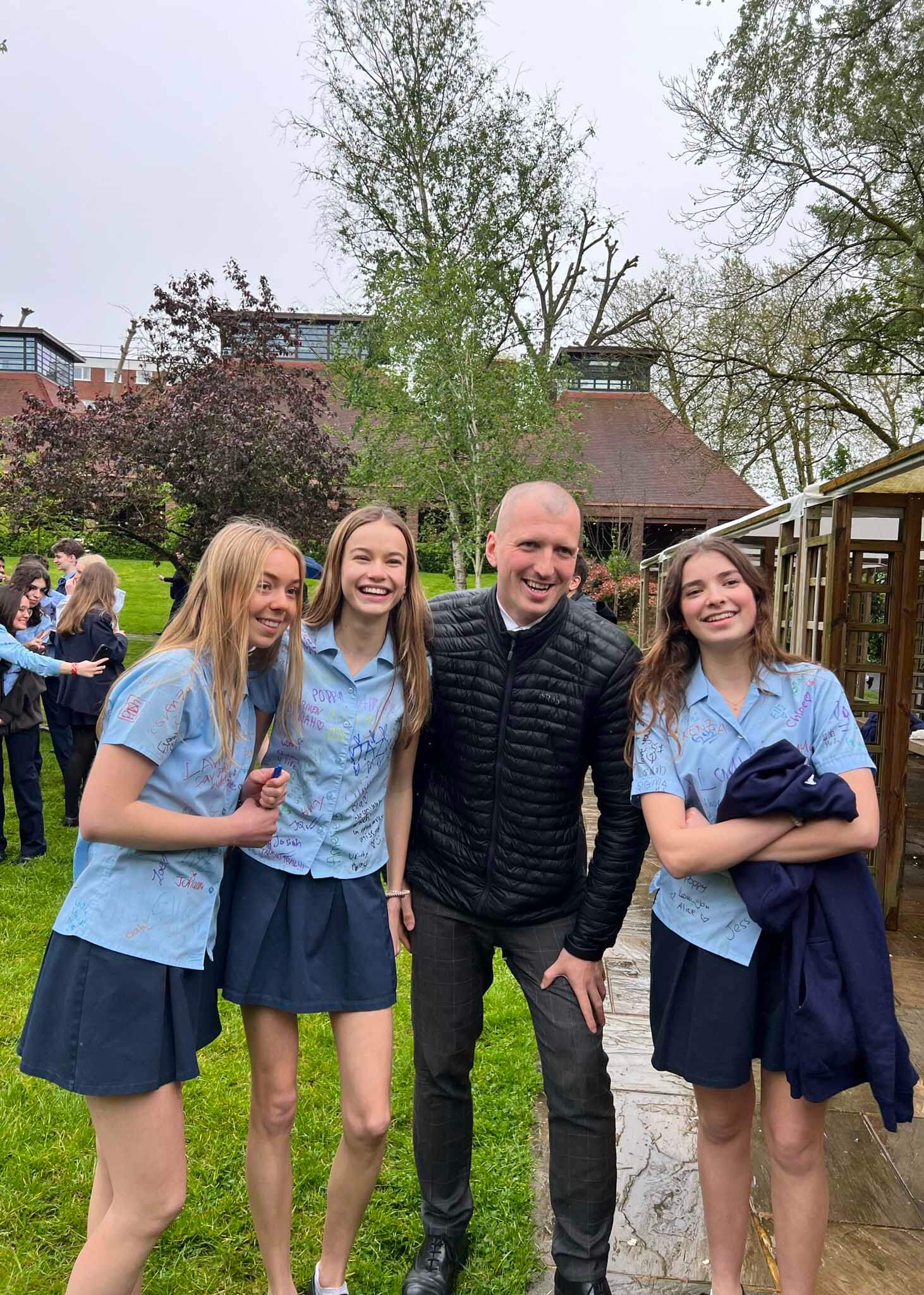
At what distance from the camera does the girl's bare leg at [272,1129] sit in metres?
2.22

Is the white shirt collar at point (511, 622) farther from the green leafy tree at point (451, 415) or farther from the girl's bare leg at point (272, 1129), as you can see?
the green leafy tree at point (451, 415)

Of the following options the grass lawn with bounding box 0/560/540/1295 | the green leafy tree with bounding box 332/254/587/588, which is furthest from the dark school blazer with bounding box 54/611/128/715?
the green leafy tree with bounding box 332/254/587/588

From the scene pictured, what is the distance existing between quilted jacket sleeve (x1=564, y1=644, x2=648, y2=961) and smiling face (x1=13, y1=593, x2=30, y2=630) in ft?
18.9

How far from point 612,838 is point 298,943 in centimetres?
83

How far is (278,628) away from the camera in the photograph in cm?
218

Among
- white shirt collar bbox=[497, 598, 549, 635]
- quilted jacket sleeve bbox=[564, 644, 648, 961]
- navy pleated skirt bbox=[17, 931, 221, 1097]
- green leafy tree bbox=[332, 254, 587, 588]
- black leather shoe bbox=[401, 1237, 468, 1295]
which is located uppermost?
green leafy tree bbox=[332, 254, 587, 588]

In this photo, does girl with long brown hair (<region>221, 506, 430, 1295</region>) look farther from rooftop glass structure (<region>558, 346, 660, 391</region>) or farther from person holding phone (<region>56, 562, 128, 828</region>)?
rooftop glass structure (<region>558, 346, 660, 391</region>)

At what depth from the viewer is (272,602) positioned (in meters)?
2.14

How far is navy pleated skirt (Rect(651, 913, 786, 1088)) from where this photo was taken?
212 cm

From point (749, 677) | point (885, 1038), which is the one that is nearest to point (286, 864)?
point (749, 677)

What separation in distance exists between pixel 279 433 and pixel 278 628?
1024cm

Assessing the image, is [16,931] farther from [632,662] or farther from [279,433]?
[279,433]

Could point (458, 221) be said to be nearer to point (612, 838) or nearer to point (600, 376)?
point (600, 376)
